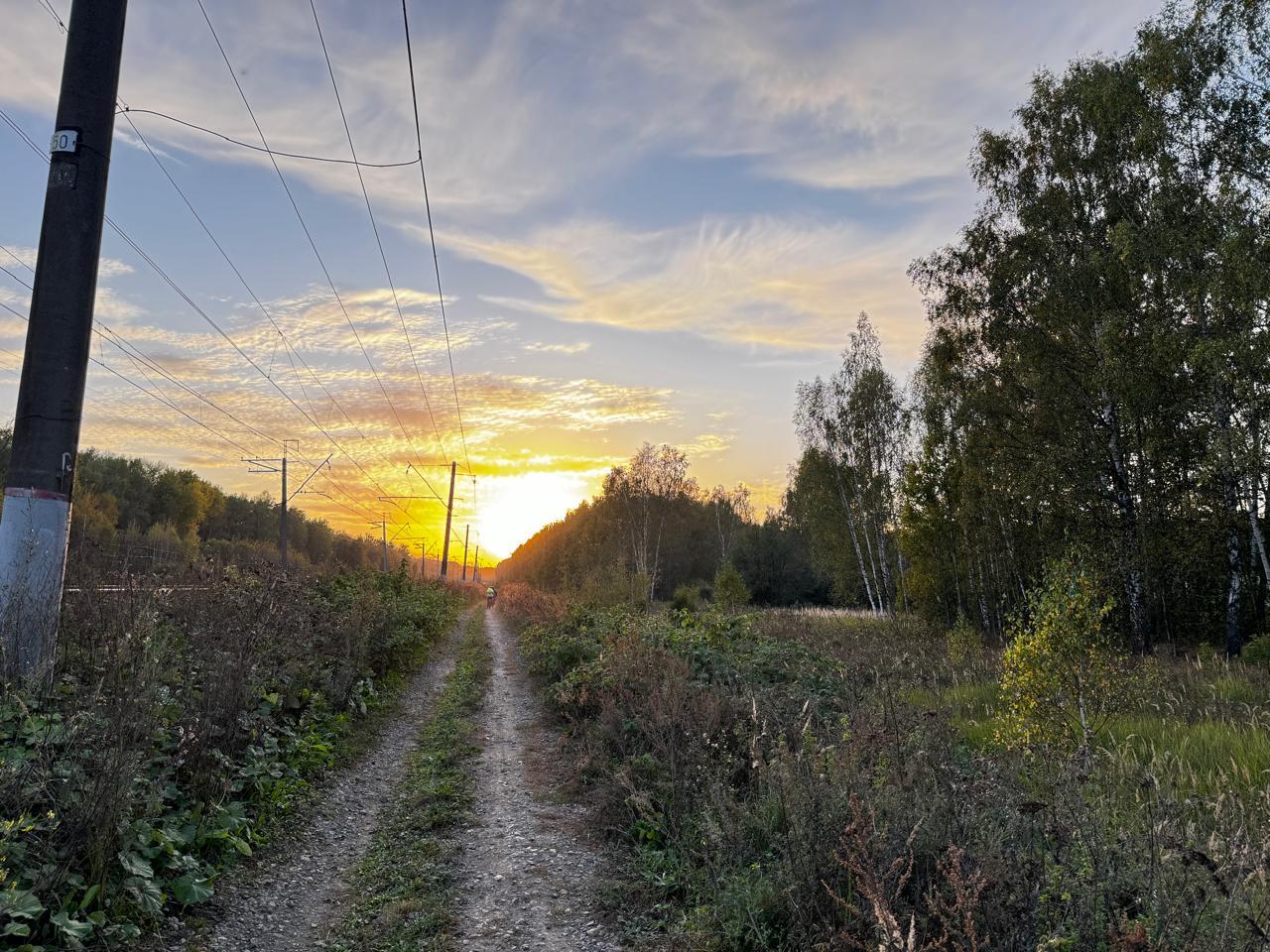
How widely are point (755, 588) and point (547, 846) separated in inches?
2027

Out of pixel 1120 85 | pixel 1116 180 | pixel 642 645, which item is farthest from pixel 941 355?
pixel 642 645

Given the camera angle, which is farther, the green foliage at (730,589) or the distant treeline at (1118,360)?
the green foliage at (730,589)

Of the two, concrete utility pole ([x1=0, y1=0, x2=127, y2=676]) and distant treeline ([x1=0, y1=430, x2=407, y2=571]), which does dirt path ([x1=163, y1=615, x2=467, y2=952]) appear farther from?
distant treeline ([x1=0, y1=430, x2=407, y2=571])

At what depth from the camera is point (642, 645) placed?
32.7 ft

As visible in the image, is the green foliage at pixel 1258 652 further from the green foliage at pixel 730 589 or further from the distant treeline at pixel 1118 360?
the green foliage at pixel 730 589

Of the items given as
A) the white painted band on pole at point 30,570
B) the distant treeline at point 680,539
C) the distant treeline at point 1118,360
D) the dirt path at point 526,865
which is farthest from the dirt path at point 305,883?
the distant treeline at point 680,539

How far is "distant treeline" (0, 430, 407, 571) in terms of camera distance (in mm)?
35938

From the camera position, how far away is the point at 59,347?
577 centimetres

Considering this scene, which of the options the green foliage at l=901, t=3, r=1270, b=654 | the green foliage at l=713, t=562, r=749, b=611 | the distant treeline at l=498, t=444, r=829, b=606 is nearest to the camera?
the green foliage at l=901, t=3, r=1270, b=654

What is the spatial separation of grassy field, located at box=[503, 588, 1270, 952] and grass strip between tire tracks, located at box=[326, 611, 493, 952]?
1339mm

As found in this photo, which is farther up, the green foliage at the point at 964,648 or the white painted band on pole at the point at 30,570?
the white painted band on pole at the point at 30,570

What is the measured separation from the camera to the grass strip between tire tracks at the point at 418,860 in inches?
172

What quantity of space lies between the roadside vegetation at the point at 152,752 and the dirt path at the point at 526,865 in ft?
5.44

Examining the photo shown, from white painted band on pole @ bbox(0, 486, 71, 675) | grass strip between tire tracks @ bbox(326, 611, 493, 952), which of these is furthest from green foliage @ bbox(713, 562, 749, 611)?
white painted band on pole @ bbox(0, 486, 71, 675)
